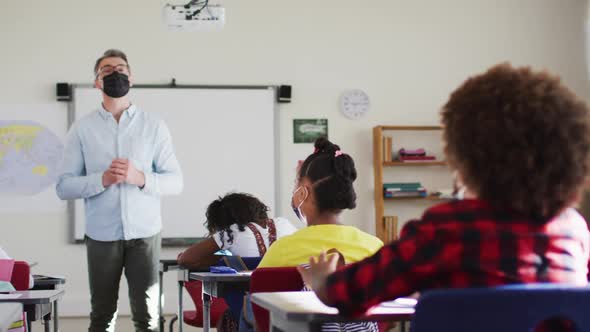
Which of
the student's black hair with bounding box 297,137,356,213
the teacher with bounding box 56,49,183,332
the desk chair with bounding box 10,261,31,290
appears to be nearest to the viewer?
the student's black hair with bounding box 297,137,356,213

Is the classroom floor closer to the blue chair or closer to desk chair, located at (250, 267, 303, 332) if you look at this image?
desk chair, located at (250, 267, 303, 332)

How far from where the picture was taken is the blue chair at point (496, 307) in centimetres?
114

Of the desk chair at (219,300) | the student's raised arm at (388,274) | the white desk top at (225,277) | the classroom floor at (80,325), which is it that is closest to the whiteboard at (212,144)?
the classroom floor at (80,325)

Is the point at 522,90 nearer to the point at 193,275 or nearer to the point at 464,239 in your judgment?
the point at 464,239

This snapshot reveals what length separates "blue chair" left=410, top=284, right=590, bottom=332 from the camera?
114 cm

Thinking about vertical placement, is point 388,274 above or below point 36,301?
above

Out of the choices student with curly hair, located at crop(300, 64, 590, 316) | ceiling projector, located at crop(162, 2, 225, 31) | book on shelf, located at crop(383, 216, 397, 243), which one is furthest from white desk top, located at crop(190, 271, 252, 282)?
book on shelf, located at crop(383, 216, 397, 243)

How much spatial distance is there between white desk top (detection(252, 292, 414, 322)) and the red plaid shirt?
13cm

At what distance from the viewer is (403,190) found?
7199 millimetres

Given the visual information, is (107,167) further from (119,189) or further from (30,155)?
(30,155)

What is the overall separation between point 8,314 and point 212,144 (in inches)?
229

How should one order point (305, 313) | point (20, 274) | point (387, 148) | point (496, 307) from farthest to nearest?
point (387, 148) → point (20, 274) → point (305, 313) → point (496, 307)

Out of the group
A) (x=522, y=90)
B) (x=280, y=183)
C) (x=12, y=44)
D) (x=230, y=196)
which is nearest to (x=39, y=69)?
(x=12, y=44)

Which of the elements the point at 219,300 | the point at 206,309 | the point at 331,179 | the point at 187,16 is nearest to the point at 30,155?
the point at 187,16
